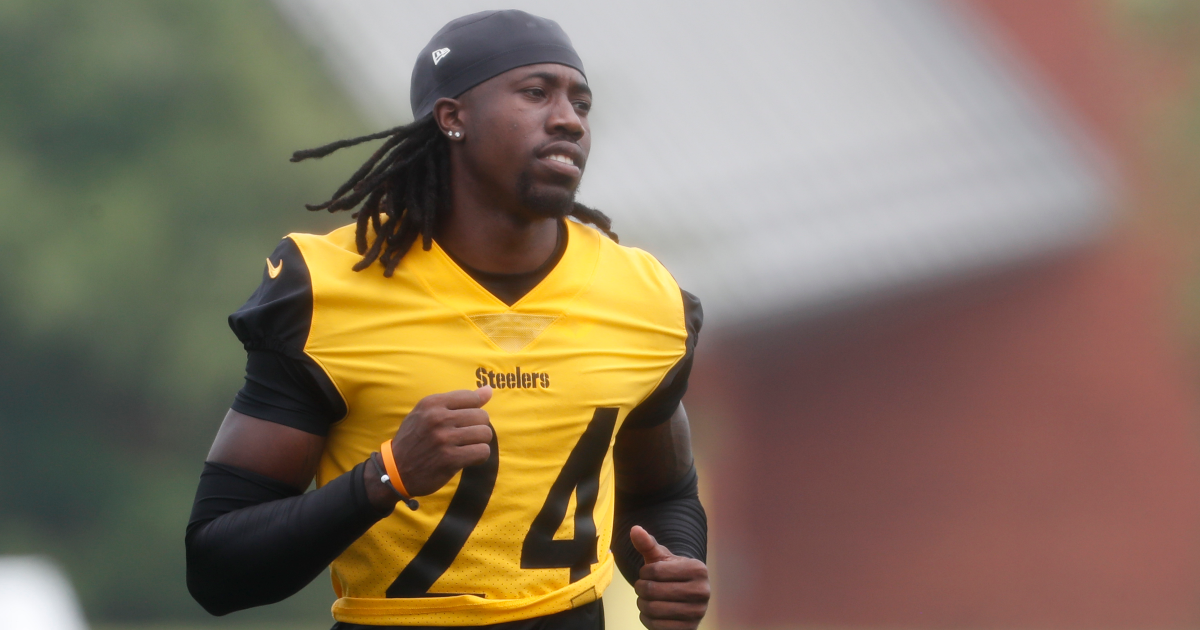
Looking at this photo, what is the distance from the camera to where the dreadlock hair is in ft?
10.0

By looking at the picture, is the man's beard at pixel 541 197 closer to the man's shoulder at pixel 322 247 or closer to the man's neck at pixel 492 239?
the man's neck at pixel 492 239

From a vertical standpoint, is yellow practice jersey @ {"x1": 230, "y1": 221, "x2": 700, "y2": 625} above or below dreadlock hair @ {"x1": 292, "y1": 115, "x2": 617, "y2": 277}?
below

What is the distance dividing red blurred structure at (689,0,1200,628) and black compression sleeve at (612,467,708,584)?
41.2 ft

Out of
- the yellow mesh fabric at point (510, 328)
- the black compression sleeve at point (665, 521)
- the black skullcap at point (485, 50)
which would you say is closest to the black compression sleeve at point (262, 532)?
the yellow mesh fabric at point (510, 328)

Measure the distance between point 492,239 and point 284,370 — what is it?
0.57 meters

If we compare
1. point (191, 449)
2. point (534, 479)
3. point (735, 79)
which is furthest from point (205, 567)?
point (735, 79)

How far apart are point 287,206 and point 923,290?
8078 millimetres

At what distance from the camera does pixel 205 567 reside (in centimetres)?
278

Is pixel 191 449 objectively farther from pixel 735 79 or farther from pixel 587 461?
pixel 587 461

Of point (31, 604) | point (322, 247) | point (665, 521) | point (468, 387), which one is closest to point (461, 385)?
point (468, 387)

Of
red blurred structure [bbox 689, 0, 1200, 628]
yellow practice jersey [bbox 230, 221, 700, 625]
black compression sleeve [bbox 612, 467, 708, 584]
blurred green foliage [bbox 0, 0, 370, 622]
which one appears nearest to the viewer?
yellow practice jersey [bbox 230, 221, 700, 625]

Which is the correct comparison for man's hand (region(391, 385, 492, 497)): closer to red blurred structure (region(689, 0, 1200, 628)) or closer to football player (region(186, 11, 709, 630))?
football player (region(186, 11, 709, 630))

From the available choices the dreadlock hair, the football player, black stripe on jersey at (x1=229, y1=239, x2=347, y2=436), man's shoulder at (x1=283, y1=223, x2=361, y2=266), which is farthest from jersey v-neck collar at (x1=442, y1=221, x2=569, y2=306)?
black stripe on jersey at (x1=229, y1=239, x2=347, y2=436)

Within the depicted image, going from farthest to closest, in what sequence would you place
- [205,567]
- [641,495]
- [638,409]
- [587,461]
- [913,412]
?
[913,412] → [641,495] → [638,409] → [587,461] → [205,567]
